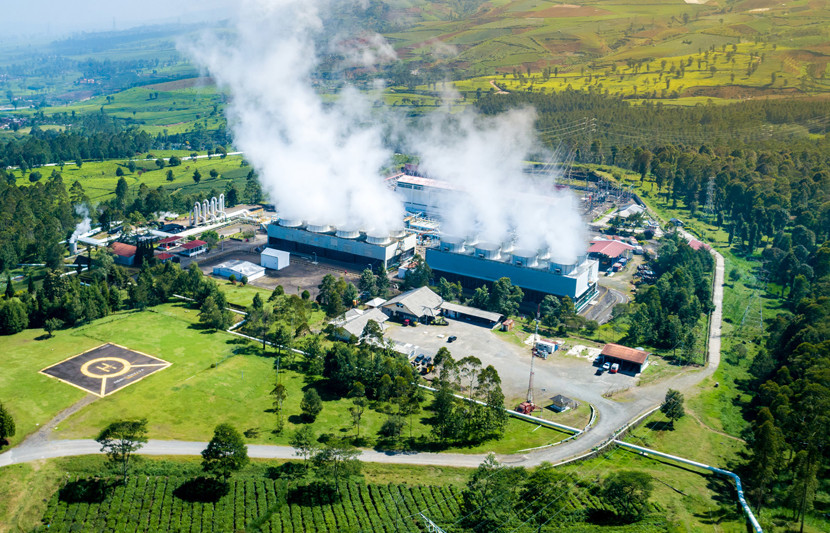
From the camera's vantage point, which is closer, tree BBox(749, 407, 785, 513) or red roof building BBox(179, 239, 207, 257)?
tree BBox(749, 407, 785, 513)

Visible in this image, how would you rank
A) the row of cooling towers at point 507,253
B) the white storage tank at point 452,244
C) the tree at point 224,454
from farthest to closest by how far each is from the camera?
1. the white storage tank at point 452,244
2. the row of cooling towers at point 507,253
3. the tree at point 224,454

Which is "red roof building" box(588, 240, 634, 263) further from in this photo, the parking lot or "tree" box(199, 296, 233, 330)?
"tree" box(199, 296, 233, 330)

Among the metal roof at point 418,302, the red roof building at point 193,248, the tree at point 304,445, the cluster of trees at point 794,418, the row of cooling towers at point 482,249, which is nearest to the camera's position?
the cluster of trees at point 794,418

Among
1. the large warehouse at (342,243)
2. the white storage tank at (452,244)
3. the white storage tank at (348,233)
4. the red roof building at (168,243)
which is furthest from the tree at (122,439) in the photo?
the red roof building at (168,243)

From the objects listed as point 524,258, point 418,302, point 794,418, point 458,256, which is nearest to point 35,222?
point 418,302

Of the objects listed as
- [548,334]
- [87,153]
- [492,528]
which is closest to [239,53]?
[548,334]

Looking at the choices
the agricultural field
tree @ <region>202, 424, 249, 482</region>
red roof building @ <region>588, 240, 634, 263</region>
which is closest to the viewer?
tree @ <region>202, 424, 249, 482</region>

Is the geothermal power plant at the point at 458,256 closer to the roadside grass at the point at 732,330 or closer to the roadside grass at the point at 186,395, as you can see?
the roadside grass at the point at 732,330

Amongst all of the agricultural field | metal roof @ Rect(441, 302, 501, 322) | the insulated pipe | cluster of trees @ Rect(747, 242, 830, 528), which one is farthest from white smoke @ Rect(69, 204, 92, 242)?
cluster of trees @ Rect(747, 242, 830, 528)
